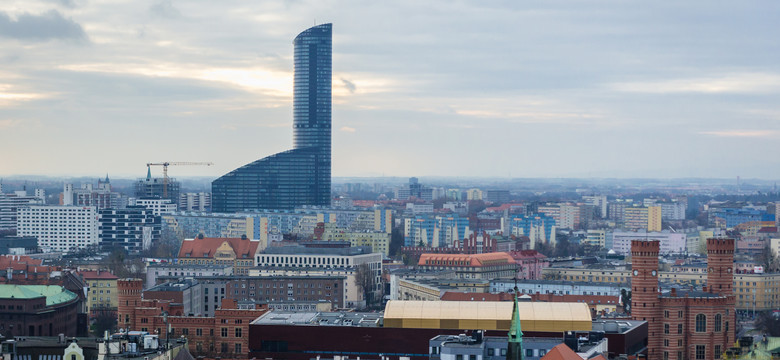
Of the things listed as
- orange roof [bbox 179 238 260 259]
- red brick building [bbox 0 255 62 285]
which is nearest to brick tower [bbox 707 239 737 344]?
red brick building [bbox 0 255 62 285]

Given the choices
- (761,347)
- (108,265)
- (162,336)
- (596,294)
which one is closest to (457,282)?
(596,294)

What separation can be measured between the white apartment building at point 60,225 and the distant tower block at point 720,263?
4023 inches

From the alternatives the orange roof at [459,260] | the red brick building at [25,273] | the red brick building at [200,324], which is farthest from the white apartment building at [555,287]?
the red brick building at [200,324]

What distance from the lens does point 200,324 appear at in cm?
7025

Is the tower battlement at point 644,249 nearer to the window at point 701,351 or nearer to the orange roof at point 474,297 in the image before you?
the window at point 701,351

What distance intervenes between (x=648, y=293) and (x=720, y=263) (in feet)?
16.2

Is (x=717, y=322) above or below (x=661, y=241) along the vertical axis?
below

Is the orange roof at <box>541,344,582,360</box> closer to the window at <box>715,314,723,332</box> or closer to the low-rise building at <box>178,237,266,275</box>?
the window at <box>715,314,723,332</box>

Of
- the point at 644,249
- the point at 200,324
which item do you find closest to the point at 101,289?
the point at 200,324

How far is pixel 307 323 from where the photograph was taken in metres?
67.1

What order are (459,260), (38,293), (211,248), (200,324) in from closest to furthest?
1. (200,324)
2. (38,293)
3. (459,260)
4. (211,248)

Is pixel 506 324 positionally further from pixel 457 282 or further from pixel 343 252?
pixel 343 252

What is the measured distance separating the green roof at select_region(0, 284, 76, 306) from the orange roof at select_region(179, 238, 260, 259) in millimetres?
43817

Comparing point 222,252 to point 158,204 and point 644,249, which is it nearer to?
point 644,249
